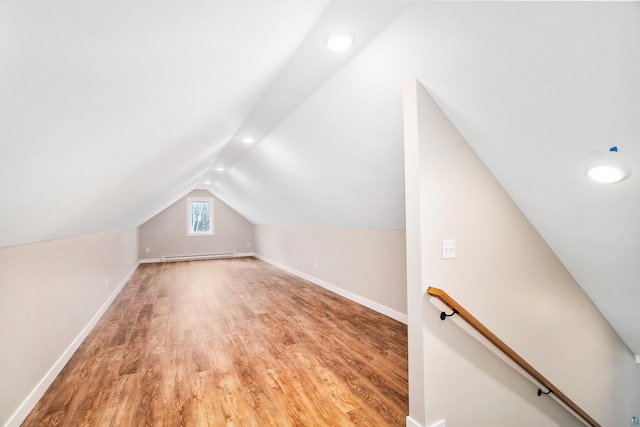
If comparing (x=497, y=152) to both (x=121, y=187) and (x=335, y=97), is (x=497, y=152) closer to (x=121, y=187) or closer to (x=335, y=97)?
(x=335, y=97)

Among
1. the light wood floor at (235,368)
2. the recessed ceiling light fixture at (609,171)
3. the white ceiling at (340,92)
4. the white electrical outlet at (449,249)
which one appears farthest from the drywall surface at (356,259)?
the recessed ceiling light fixture at (609,171)

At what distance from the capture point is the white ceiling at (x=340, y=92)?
0.93m

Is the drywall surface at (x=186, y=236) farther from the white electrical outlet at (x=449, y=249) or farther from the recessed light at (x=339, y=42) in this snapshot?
the white electrical outlet at (x=449, y=249)

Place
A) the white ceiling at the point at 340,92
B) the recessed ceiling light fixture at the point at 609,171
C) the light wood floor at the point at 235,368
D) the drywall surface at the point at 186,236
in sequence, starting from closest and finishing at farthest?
the white ceiling at the point at 340,92 → the recessed ceiling light fixture at the point at 609,171 → the light wood floor at the point at 235,368 → the drywall surface at the point at 186,236

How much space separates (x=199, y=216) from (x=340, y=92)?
26.5 feet

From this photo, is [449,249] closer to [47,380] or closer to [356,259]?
[356,259]

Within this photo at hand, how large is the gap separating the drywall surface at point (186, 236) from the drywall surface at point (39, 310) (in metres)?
5.42

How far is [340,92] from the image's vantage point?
88.0 inches

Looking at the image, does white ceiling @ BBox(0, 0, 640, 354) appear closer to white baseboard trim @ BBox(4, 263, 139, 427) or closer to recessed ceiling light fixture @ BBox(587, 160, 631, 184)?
recessed ceiling light fixture @ BBox(587, 160, 631, 184)

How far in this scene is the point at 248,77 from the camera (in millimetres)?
1852

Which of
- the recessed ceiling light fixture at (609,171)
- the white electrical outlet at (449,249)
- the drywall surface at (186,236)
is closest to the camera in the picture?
the recessed ceiling light fixture at (609,171)

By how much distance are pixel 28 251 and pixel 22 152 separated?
1339mm

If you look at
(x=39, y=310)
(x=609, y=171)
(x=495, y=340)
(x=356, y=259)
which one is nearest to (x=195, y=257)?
(x=356, y=259)

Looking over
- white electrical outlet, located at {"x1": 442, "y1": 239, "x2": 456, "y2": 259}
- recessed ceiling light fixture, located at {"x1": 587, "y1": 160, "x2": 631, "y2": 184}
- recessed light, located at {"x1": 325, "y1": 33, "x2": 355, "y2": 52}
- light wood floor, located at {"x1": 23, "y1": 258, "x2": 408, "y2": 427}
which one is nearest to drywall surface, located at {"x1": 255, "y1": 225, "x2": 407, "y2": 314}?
light wood floor, located at {"x1": 23, "y1": 258, "x2": 408, "y2": 427}
